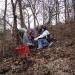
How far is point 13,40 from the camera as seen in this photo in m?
15.8

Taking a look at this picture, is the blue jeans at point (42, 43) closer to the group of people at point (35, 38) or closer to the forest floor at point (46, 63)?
the group of people at point (35, 38)

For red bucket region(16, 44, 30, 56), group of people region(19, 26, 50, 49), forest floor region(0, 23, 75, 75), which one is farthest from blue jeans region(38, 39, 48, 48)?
red bucket region(16, 44, 30, 56)

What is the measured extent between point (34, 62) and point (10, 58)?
156cm

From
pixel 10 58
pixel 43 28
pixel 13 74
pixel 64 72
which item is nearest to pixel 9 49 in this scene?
pixel 10 58

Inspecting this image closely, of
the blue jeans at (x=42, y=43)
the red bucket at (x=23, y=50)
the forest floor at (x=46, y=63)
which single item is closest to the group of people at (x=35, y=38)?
the blue jeans at (x=42, y=43)

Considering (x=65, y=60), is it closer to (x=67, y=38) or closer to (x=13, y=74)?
(x=13, y=74)

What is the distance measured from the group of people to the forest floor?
1.48ft

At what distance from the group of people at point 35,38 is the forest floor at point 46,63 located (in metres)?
0.45

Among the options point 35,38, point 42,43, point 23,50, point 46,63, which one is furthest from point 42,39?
point 46,63

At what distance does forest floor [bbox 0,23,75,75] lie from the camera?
11.2m

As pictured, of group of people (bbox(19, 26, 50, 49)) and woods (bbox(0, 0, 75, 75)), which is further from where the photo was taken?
group of people (bbox(19, 26, 50, 49))

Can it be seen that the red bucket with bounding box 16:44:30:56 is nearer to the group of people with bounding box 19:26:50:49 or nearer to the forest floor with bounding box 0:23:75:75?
the forest floor with bounding box 0:23:75:75

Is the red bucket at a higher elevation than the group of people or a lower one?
lower

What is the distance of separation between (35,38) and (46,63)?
2.67 m
